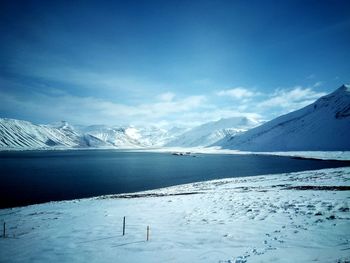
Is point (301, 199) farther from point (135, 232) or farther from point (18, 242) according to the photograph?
point (18, 242)

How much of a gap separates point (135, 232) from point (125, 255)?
393cm

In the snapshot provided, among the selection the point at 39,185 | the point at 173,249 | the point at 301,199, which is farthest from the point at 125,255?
the point at 39,185

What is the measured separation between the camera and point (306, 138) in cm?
19250

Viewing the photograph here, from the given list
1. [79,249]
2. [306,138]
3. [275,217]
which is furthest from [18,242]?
[306,138]

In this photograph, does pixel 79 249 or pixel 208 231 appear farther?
pixel 208 231

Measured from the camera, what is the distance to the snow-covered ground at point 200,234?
13.5 m

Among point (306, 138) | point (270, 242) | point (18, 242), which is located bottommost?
point (18, 242)

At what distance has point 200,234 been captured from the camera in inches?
671

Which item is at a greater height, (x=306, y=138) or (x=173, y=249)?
(x=306, y=138)

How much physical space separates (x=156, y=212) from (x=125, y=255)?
10.1m

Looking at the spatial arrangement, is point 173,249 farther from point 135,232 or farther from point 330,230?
point 330,230

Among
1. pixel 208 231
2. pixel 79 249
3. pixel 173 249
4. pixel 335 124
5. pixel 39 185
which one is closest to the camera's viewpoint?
pixel 173 249

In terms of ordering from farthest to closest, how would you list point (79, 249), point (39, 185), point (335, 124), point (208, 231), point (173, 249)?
1. point (335, 124)
2. point (39, 185)
3. point (208, 231)
4. point (79, 249)
5. point (173, 249)

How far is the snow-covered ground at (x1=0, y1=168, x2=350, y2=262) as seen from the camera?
13.5 metres
